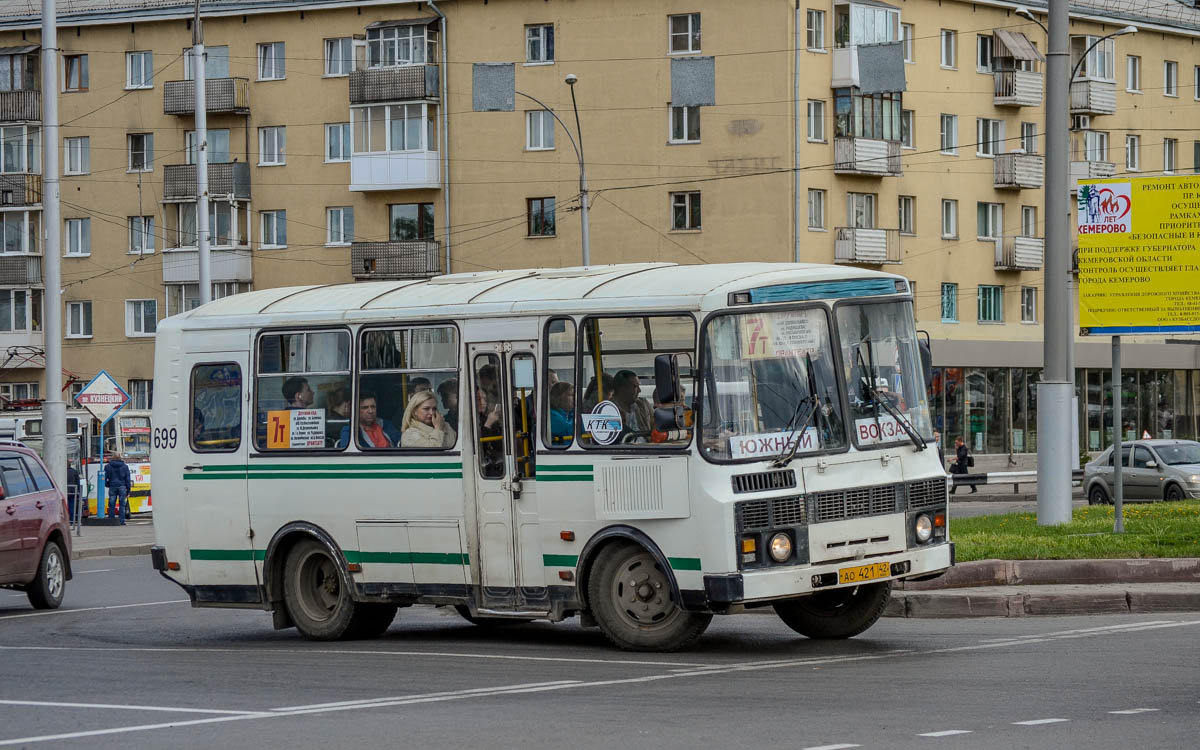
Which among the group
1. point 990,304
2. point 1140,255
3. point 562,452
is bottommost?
point 562,452

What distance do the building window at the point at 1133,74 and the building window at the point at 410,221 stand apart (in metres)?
25.4

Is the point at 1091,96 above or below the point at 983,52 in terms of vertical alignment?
below

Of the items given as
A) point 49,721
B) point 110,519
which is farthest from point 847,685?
point 110,519

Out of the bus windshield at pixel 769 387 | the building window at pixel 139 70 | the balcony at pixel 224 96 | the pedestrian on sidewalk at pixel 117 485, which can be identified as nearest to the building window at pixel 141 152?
the building window at pixel 139 70

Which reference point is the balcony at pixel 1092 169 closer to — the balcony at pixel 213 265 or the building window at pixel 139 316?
the balcony at pixel 213 265

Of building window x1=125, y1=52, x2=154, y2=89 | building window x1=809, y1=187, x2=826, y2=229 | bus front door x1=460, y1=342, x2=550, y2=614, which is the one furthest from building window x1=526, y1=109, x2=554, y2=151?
bus front door x1=460, y1=342, x2=550, y2=614

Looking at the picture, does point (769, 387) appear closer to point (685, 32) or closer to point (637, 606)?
point (637, 606)

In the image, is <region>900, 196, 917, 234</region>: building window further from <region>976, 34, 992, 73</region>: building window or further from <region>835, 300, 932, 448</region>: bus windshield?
<region>835, 300, 932, 448</region>: bus windshield

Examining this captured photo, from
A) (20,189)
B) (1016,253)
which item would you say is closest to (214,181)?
(20,189)

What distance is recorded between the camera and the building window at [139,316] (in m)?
65.0

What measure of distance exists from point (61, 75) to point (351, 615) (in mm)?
54013

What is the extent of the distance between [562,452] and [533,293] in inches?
50.5

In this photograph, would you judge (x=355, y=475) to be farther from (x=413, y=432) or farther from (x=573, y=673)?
(x=573, y=673)

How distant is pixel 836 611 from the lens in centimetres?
1423
